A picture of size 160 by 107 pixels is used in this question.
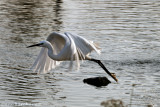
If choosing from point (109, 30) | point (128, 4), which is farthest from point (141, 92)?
point (128, 4)

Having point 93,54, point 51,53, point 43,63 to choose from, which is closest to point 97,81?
point 43,63

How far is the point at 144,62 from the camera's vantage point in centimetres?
1469

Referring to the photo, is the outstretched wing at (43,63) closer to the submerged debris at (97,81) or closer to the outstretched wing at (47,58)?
the outstretched wing at (47,58)

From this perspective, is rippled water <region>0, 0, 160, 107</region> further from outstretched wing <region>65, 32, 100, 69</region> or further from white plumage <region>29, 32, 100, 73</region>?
outstretched wing <region>65, 32, 100, 69</region>

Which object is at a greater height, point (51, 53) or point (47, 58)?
point (51, 53)


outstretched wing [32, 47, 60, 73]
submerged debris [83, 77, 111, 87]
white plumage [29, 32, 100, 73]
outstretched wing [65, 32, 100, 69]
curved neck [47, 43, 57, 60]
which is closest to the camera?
white plumage [29, 32, 100, 73]

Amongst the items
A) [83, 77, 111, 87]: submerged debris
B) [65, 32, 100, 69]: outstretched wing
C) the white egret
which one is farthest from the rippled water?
[65, 32, 100, 69]: outstretched wing

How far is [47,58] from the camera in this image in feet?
Result: 38.6

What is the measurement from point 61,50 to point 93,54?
5.27 m

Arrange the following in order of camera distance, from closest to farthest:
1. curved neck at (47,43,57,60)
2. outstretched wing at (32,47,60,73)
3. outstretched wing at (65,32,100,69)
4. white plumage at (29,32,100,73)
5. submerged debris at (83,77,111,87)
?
white plumage at (29,32,100,73) → outstretched wing at (65,32,100,69) → curved neck at (47,43,57,60) → outstretched wing at (32,47,60,73) → submerged debris at (83,77,111,87)

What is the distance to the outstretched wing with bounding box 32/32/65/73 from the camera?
450 inches

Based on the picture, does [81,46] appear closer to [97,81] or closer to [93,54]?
[97,81]

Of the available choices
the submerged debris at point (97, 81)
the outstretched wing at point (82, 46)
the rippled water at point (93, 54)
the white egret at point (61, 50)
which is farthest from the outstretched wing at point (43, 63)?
the outstretched wing at point (82, 46)

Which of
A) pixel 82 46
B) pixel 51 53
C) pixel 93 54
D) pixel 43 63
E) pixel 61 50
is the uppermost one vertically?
pixel 82 46
